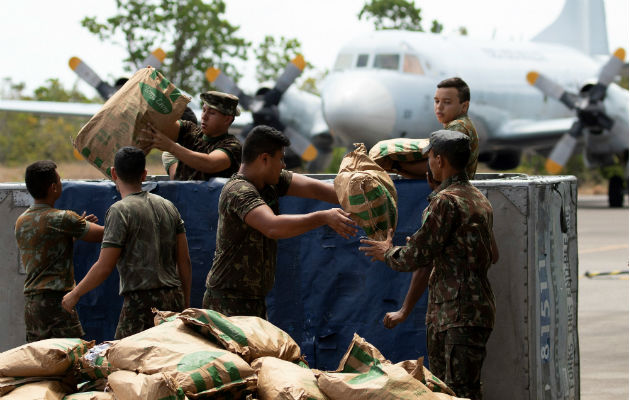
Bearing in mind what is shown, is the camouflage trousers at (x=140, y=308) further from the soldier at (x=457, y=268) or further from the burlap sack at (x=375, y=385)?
the burlap sack at (x=375, y=385)

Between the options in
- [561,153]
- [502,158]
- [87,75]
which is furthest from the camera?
[502,158]

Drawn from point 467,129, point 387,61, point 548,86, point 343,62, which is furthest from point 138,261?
point 548,86

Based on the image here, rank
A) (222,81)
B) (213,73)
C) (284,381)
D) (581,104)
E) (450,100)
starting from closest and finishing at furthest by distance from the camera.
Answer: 1. (284,381)
2. (450,100)
3. (213,73)
4. (222,81)
5. (581,104)

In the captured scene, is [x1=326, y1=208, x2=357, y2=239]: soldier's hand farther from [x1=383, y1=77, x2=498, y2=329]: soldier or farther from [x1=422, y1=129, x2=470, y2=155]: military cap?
[x1=383, y1=77, x2=498, y2=329]: soldier

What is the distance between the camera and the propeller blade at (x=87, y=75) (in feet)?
79.2

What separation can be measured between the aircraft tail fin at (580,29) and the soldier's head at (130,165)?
41.6m

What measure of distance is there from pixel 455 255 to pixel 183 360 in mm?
1593

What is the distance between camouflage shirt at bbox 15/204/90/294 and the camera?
590cm

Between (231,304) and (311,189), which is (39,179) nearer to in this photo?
(231,304)

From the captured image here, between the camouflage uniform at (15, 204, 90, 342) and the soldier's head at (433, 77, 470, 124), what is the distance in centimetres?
244

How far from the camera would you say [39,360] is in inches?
175

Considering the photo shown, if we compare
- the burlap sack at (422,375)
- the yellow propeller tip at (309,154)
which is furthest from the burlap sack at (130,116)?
the yellow propeller tip at (309,154)

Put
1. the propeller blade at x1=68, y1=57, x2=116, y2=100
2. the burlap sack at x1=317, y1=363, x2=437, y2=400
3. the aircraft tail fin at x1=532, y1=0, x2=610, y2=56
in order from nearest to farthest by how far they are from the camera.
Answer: the burlap sack at x1=317, y1=363, x2=437, y2=400
the propeller blade at x1=68, y1=57, x2=116, y2=100
the aircraft tail fin at x1=532, y1=0, x2=610, y2=56

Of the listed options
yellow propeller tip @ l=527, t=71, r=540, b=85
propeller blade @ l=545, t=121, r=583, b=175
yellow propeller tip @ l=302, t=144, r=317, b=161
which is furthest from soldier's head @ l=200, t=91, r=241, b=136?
yellow propeller tip @ l=527, t=71, r=540, b=85
